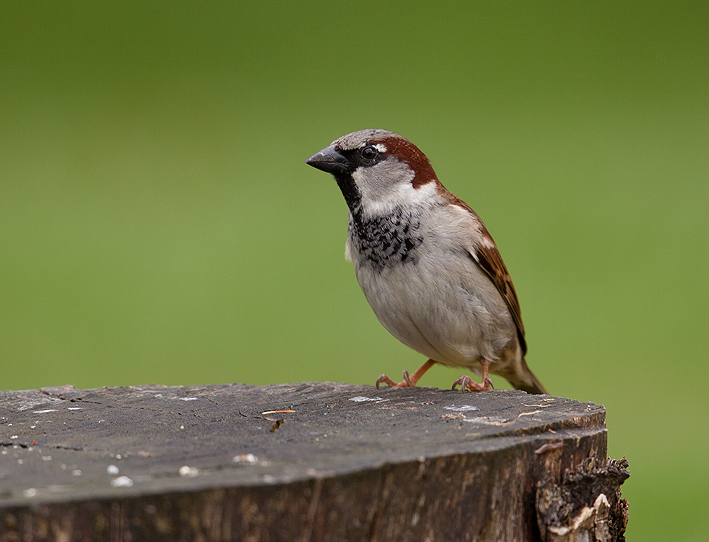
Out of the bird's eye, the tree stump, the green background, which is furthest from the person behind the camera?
the green background

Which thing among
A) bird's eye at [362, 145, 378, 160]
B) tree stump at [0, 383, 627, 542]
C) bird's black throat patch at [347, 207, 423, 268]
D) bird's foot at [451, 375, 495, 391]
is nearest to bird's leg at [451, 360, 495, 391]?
bird's foot at [451, 375, 495, 391]

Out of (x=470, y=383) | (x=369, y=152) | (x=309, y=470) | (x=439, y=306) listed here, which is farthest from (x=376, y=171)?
(x=309, y=470)

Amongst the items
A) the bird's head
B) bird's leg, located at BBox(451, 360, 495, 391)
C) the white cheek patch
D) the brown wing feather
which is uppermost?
the bird's head

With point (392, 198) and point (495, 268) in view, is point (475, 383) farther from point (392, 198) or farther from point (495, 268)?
point (392, 198)

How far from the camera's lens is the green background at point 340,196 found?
18.1ft

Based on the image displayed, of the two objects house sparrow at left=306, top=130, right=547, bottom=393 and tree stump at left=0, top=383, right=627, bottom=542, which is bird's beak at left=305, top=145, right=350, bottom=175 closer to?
house sparrow at left=306, top=130, right=547, bottom=393

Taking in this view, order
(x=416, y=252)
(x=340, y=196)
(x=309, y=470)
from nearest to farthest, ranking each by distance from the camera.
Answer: (x=309, y=470) < (x=416, y=252) < (x=340, y=196)

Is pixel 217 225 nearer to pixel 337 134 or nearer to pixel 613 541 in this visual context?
pixel 337 134

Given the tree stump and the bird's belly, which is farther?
the bird's belly

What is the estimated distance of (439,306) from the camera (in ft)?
10.5

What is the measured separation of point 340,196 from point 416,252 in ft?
13.8

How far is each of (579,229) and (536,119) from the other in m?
1.47

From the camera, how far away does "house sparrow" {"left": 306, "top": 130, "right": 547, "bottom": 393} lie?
3.20 metres

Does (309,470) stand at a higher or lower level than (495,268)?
lower
